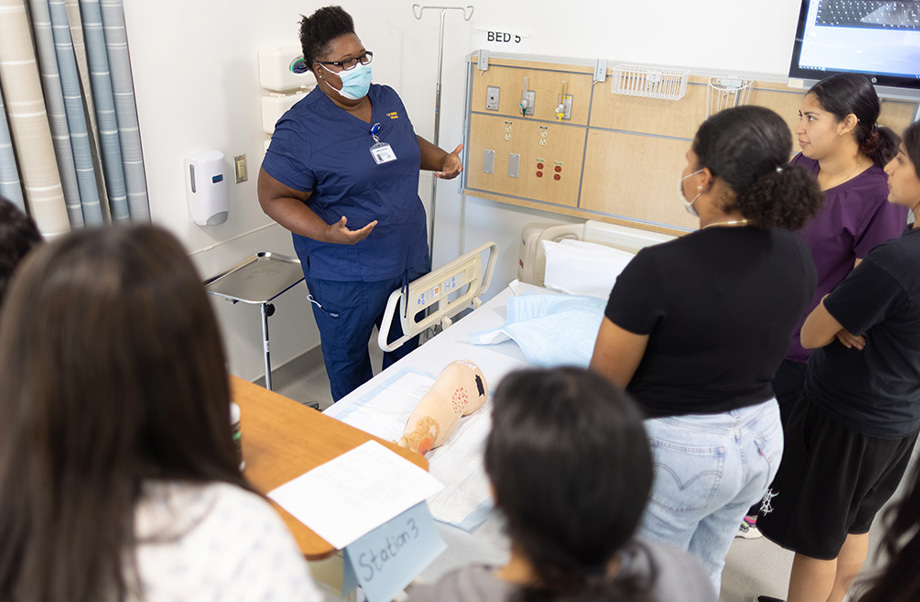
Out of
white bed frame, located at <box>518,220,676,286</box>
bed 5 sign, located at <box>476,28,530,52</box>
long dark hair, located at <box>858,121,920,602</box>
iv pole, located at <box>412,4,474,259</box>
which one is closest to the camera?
long dark hair, located at <box>858,121,920,602</box>

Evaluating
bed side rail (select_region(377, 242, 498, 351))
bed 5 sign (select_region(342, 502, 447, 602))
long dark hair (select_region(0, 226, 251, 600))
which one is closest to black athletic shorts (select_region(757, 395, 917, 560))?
bed 5 sign (select_region(342, 502, 447, 602))

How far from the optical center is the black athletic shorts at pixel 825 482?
173cm

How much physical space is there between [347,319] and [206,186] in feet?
2.43

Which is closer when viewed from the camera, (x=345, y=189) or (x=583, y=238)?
(x=345, y=189)

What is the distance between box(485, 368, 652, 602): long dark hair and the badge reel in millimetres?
1820

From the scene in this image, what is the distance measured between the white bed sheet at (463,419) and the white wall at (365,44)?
55cm

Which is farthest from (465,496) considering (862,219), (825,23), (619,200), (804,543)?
(825,23)

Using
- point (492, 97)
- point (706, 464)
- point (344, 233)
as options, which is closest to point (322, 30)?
point (344, 233)

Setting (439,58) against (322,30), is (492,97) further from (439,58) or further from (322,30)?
(322,30)

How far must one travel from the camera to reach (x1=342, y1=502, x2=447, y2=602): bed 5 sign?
1179 mm

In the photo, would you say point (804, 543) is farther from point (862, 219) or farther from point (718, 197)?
point (718, 197)

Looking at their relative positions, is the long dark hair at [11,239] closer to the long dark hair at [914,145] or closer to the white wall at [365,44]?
the white wall at [365,44]

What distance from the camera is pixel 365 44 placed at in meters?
3.31

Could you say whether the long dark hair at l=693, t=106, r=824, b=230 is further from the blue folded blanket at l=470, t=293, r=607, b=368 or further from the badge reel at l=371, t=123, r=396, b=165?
the badge reel at l=371, t=123, r=396, b=165
